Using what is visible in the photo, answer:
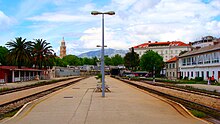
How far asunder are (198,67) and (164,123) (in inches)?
2106

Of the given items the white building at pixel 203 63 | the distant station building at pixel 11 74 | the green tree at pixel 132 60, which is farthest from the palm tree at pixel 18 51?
the green tree at pixel 132 60

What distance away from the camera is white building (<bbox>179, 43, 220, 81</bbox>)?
52.7 metres

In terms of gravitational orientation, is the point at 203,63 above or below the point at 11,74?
above

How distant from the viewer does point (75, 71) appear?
164 m

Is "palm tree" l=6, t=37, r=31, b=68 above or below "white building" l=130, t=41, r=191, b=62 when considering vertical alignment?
below

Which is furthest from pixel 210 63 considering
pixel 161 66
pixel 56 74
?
pixel 56 74

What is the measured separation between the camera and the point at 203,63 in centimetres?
5909

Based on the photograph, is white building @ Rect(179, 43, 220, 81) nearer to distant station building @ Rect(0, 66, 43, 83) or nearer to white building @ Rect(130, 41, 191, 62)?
distant station building @ Rect(0, 66, 43, 83)

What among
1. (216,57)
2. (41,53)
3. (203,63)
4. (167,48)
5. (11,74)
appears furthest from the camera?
(167,48)

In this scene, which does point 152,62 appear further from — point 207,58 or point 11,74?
point 11,74

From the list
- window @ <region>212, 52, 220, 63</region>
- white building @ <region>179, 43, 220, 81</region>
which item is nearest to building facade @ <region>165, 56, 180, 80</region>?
white building @ <region>179, 43, 220, 81</region>

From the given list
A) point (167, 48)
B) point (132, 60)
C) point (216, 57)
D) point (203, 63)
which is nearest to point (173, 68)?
point (203, 63)

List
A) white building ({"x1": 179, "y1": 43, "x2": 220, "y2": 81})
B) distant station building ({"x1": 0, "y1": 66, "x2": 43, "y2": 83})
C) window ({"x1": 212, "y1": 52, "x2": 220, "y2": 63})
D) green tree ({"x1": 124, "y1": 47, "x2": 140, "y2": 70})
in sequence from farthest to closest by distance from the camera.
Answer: green tree ({"x1": 124, "y1": 47, "x2": 140, "y2": 70}), distant station building ({"x1": 0, "y1": 66, "x2": 43, "y2": 83}), white building ({"x1": 179, "y1": 43, "x2": 220, "y2": 81}), window ({"x1": 212, "y1": 52, "x2": 220, "y2": 63})

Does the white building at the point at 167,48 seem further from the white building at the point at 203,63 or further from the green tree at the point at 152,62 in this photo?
the white building at the point at 203,63
